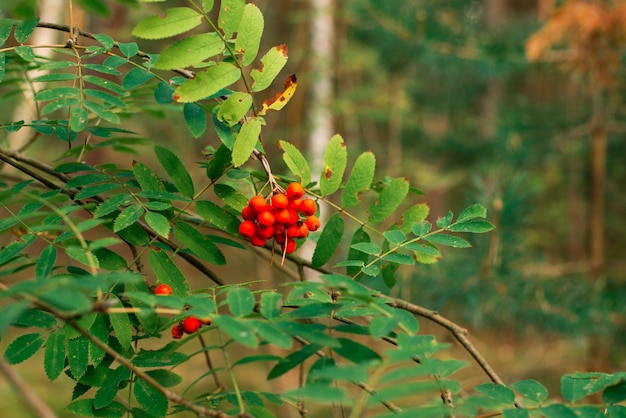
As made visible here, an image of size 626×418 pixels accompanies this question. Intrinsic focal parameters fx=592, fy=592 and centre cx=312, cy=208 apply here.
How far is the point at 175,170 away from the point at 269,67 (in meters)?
0.21

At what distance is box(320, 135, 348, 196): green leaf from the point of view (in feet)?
3.00

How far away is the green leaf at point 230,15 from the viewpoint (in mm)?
793

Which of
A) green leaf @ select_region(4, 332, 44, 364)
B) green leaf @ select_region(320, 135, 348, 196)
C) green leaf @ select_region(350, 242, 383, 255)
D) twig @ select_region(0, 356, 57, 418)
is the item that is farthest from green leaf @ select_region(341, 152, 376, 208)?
twig @ select_region(0, 356, 57, 418)

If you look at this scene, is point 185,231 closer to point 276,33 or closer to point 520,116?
point 520,116

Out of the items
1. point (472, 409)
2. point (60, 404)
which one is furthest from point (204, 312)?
point (60, 404)

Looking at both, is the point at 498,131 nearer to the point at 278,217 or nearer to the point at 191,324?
the point at 278,217

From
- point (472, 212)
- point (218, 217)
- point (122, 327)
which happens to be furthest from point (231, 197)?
point (472, 212)

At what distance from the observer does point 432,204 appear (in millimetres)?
8594

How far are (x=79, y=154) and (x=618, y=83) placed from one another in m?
3.11

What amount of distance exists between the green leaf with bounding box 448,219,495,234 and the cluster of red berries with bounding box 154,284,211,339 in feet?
1.26

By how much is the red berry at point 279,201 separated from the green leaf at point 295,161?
0.28 feet

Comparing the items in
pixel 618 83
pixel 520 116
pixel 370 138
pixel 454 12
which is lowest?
pixel 370 138

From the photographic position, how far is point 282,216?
0.81 m

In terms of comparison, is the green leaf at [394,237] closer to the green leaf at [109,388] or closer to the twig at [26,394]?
the green leaf at [109,388]
